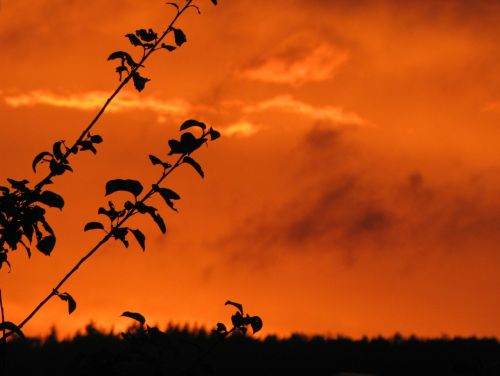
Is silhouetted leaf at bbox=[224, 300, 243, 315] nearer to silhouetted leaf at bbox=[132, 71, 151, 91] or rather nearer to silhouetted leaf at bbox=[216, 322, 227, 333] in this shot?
silhouetted leaf at bbox=[216, 322, 227, 333]

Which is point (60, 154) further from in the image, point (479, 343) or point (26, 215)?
point (479, 343)

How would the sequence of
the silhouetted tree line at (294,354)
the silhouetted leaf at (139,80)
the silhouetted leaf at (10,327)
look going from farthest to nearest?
the silhouetted tree line at (294,354) < the silhouetted leaf at (139,80) < the silhouetted leaf at (10,327)

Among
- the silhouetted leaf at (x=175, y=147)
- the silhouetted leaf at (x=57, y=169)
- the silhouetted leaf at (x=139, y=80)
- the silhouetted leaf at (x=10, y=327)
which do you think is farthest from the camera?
the silhouetted leaf at (x=139, y=80)

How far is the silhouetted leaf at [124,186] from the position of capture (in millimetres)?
4359

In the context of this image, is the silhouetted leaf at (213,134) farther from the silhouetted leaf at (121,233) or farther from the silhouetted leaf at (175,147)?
the silhouetted leaf at (121,233)

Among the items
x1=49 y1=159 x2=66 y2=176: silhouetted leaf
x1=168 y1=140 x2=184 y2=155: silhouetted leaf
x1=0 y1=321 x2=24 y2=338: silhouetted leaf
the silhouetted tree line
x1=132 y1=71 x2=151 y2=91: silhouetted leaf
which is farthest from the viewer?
the silhouetted tree line

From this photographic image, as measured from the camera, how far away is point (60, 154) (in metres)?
4.79

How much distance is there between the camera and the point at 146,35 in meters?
5.07

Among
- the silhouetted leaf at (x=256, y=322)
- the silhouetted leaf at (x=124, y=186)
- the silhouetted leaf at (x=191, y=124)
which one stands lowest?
the silhouetted leaf at (x=256, y=322)

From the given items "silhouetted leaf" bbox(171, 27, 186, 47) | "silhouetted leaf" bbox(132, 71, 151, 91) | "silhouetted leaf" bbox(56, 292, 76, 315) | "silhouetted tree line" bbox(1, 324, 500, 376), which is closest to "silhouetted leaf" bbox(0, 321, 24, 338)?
"silhouetted leaf" bbox(56, 292, 76, 315)

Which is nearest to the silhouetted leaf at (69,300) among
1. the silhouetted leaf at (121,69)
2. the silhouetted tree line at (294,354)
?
the silhouetted leaf at (121,69)

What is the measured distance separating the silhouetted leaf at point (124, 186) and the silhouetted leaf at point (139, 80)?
73cm

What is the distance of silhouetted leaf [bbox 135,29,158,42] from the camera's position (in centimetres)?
506

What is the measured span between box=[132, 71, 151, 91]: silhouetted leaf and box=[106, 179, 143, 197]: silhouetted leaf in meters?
0.73
